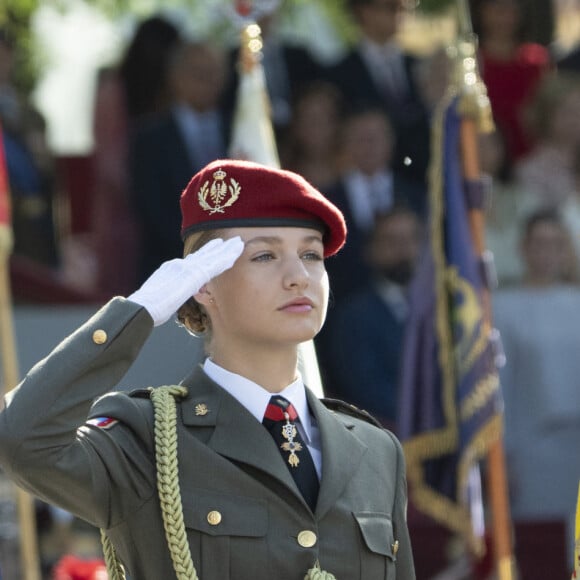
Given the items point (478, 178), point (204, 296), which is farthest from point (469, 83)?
point (204, 296)

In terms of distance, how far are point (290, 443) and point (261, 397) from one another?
115mm

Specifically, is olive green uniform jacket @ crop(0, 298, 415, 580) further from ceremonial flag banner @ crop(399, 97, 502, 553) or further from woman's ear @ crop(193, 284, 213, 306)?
ceremonial flag banner @ crop(399, 97, 502, 553)

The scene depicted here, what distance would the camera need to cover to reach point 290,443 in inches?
153

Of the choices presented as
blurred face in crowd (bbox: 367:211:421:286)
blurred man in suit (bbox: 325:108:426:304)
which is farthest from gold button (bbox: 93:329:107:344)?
blurred man in suit (bbox: 325:108:426:304)

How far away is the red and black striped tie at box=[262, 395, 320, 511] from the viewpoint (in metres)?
3.87

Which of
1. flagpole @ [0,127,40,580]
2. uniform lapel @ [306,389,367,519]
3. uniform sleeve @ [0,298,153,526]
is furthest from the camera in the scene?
flagpole @ [0,127,40,580]

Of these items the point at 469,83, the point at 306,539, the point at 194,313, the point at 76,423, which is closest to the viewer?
the point at 76,423

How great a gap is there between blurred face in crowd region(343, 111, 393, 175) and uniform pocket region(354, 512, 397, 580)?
4.84 meters

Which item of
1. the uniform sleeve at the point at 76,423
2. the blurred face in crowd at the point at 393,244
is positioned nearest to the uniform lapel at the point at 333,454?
the uniform sleeve at the point at 76,423

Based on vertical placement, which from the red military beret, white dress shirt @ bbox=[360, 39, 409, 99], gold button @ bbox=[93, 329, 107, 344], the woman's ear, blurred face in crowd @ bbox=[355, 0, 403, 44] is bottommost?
gold button @ bbox=[93, 329, 107, 344]

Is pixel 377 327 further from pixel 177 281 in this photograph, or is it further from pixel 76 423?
pixel 76 423

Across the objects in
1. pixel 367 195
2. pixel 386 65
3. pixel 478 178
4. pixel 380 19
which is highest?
pixel 380 19

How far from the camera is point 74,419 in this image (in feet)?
11.5

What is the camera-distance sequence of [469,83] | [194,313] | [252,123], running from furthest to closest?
[469,83], [252,123], [194,313]
